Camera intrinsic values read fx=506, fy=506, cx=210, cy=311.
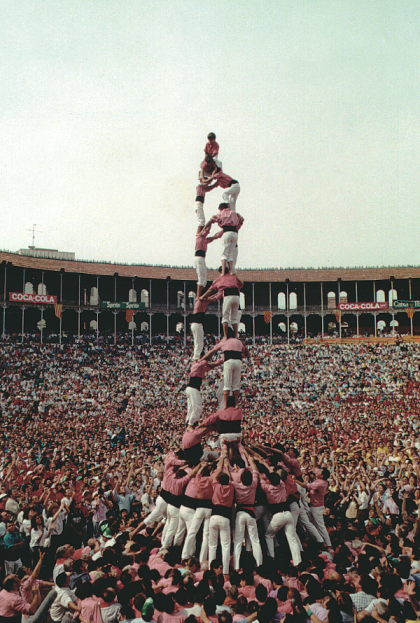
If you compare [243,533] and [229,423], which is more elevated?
[229,423]

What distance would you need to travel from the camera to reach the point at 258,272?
143ft

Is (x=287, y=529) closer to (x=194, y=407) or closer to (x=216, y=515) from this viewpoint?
(x=216, y=515)

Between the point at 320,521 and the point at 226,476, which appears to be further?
the point at 320,521

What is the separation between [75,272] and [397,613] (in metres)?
35.1

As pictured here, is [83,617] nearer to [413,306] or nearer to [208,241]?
[208,241]

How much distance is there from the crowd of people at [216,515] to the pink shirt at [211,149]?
0.16ft

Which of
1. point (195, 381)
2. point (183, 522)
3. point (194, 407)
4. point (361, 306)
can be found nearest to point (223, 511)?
point (183, 522)

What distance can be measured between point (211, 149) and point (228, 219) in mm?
2044

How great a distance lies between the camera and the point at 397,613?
212 inches

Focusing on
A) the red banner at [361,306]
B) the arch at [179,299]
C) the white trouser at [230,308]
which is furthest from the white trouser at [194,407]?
the arch at [179,299]

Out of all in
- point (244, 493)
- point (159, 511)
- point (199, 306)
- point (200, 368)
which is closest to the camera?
point (244, 493)

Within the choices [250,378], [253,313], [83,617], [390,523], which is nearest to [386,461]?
Result: [390,523]

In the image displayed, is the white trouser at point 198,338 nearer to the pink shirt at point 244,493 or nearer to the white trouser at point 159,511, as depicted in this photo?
the white trouser at point 159,511

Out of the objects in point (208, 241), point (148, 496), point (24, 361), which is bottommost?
point (148, 496)
